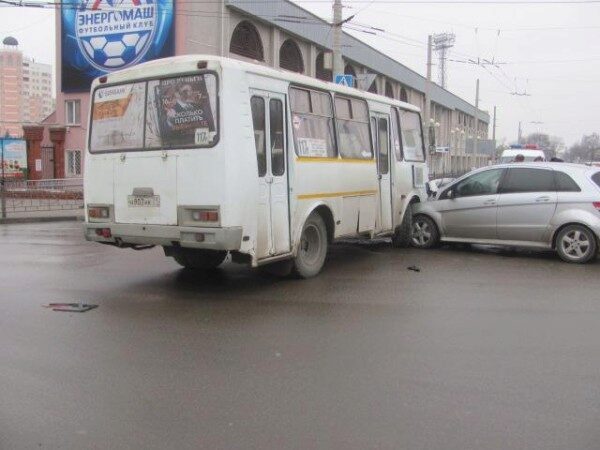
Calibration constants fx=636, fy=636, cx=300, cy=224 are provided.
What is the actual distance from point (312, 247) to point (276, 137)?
5.95 feet

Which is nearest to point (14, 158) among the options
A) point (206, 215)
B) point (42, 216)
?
point (42, 216)

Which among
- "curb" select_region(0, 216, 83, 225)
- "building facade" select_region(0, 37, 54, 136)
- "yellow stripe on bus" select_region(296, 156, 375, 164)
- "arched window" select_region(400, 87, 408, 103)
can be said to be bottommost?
"curb" select_region(0, 216, 83, 225)

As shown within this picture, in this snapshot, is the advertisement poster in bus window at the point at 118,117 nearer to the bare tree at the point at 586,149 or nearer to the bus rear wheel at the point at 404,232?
the bus rear wheel at the point at 404,232

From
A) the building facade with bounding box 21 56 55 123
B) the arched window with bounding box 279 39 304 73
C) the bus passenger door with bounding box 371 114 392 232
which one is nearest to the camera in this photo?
the bus passenger door with bounding box 371 114 392 232

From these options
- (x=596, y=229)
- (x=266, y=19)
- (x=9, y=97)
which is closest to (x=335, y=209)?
(x=596, y=229)

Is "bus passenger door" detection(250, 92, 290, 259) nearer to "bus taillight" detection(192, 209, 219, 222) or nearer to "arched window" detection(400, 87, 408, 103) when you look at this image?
"bus taillight" detection(192, 209, 219, 222)

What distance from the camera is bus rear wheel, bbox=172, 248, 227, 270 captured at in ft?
29.8

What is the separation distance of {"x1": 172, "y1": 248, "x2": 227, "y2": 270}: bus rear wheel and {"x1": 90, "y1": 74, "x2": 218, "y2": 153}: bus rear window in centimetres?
187

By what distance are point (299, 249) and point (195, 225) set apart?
1821 millimetres

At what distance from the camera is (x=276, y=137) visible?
26.5ft

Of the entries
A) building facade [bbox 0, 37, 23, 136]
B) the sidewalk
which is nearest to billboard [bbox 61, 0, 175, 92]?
the sidewalk

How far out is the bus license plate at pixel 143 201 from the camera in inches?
299

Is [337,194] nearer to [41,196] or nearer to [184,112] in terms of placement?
[184,112]

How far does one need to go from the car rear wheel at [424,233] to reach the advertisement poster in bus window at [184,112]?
238 inches
